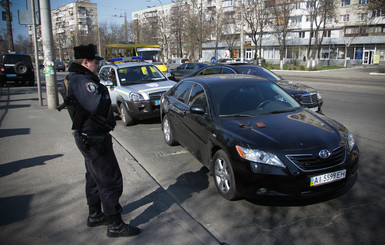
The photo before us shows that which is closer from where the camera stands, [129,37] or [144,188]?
[144,188]

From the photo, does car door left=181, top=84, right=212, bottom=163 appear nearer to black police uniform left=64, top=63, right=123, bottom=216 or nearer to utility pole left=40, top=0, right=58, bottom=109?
black police uniform left=64, top=63, right=123, bottom=216

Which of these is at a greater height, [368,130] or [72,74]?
[72,74]

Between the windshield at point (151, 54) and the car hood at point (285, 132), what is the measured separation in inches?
895

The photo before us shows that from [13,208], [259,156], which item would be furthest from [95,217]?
[259,156]

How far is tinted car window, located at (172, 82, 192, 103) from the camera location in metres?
5.58

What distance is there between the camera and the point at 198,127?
4.68 meters

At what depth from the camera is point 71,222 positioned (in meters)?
3.44

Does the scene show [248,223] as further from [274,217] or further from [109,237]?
[109,237]

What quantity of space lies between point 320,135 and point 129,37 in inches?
2857

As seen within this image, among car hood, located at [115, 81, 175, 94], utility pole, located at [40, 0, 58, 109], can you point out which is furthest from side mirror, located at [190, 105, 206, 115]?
utility pole, located at [40, 0, 58, 109]

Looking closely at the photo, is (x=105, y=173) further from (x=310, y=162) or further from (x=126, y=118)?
(x=126, y=118)

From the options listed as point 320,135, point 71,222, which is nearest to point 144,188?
point 71,222

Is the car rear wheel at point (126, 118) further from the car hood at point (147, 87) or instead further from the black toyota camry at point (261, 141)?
the black toyota camry at point (261, 141)

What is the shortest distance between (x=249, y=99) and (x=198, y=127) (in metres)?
0.91
